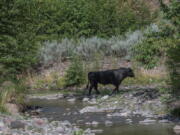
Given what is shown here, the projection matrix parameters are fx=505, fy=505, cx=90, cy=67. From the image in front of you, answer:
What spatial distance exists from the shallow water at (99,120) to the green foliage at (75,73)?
14.8 feet

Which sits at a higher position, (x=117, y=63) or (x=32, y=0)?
(x=32, y=0)

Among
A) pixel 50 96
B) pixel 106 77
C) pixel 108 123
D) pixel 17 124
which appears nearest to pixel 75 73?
pixel 50 96

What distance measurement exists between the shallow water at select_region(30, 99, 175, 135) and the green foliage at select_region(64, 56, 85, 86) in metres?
4.52

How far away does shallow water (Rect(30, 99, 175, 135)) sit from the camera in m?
12.8

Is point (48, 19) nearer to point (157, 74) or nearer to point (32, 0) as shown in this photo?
point (157, 74)

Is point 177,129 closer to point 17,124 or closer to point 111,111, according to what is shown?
point 17,124

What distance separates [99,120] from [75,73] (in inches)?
408

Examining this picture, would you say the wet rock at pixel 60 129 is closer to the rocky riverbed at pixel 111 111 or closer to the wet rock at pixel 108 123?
the rocky riverbed at pixel 111 111

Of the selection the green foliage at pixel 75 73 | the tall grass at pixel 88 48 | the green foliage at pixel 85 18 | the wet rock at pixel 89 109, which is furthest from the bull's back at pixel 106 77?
the green foliage at pixel 85 18

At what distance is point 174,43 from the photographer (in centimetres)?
1555

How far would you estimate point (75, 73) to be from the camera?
25109 millimetres

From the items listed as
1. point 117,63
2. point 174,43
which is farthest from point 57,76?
point 174,43

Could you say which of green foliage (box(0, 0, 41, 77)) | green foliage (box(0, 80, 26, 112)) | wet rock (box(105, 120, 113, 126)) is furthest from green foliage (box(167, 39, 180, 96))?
green foliage (box(0, 0, 41, 77))

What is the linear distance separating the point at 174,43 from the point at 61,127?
4.85 metres
